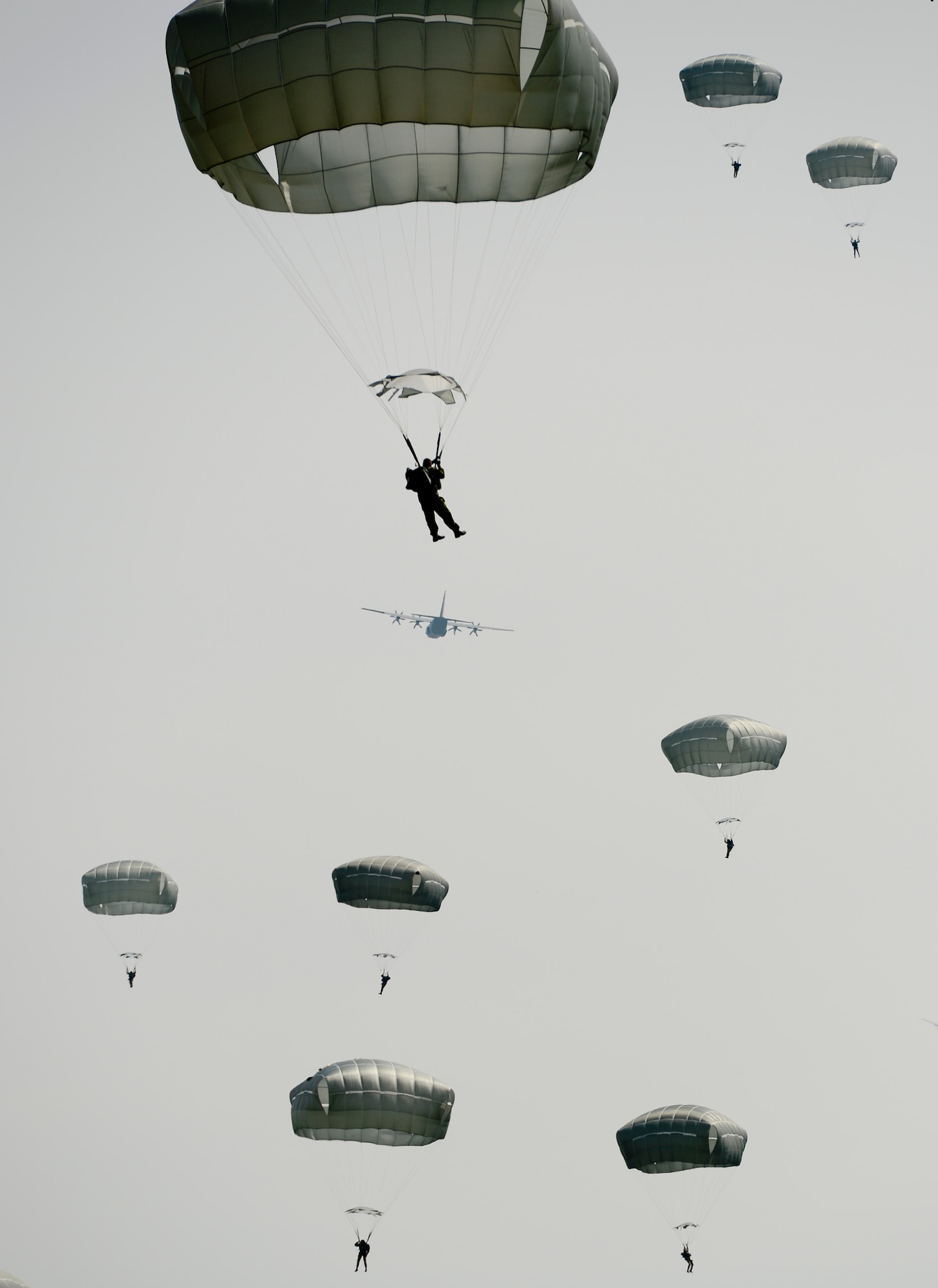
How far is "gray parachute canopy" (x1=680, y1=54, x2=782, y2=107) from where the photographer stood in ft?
201

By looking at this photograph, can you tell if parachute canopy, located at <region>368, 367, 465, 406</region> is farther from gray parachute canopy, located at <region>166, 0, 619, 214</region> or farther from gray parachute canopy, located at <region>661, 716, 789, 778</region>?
gray parachute canopy, located at <region>661, 716, 789, 778</region>

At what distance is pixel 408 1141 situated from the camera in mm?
Answer: 44406

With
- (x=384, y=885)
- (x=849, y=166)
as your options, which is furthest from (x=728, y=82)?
(x=384, y=885)

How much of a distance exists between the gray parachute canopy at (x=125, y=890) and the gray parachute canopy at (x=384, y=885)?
6755 mm

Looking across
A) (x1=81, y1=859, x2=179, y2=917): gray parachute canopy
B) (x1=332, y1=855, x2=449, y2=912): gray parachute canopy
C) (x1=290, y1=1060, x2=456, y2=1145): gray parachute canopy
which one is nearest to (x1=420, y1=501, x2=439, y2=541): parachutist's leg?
(x1=290, y1=1060, x2=456, y2=1145): gray parachute canopy

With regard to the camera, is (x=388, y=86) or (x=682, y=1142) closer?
(x=388, y=86)

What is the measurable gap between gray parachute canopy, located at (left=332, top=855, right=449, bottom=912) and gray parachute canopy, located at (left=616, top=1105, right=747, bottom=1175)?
8.08 meters

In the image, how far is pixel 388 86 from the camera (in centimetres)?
3089

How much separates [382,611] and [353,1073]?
229 ft

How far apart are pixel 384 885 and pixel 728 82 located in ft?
89.6

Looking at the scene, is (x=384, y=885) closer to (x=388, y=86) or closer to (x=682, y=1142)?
(x=682, y=1142)

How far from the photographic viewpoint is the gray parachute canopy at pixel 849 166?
213 ft

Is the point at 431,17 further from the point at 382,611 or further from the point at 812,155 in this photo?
the point at 382,611

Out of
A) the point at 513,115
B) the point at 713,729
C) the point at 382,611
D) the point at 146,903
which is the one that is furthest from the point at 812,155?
the point at 382,611
